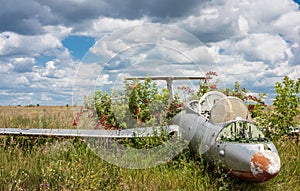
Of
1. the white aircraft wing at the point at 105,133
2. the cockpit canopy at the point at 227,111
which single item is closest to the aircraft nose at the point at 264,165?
the cockpit canopy at the point at 227,111

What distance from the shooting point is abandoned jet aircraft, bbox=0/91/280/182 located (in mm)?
5566

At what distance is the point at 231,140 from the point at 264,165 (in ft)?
2.84

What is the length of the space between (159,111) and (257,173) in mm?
7259

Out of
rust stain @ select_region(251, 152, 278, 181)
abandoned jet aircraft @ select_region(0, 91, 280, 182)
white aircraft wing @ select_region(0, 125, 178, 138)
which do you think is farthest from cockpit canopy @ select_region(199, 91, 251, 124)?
white aircraft wing @ select_region(0, 125, 178, 138)

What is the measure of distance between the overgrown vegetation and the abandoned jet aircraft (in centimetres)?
40

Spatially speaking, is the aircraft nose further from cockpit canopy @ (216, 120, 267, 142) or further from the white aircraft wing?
the white aircraft wing

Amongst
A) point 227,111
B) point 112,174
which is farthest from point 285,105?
point 112,174

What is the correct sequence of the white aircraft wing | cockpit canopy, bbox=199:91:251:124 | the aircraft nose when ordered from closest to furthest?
the aircraft nose < cockpit canopy, bbox=199:91:251:124 < the white aircraft wing

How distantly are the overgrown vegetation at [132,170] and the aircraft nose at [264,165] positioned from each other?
788mm

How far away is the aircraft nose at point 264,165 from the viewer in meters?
5.49

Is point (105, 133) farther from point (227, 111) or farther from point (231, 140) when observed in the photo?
point (231, 140)

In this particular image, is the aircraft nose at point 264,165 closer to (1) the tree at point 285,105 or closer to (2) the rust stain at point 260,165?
(2) the rust stain at point 260,165

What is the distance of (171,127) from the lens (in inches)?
363

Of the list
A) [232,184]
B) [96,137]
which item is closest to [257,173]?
[232,184]
